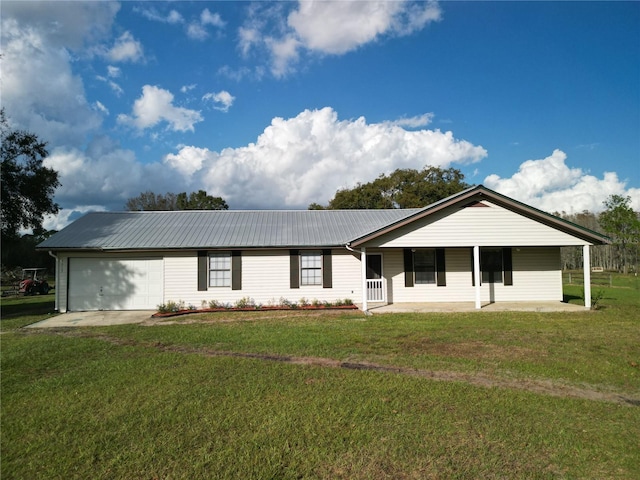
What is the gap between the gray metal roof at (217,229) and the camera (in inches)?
598

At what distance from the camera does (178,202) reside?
49.9m

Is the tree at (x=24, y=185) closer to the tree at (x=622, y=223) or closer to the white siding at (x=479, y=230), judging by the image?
the white siding at (x=479, y=230)

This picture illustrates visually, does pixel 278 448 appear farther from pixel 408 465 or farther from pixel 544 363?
pixel 544 363

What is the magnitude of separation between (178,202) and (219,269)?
37.9m

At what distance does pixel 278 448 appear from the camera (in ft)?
13.4

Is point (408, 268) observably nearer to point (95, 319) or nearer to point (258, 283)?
point (258, 283)

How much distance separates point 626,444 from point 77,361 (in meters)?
8.92

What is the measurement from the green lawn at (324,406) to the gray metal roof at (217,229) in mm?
6027

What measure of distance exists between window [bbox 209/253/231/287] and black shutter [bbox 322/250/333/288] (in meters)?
3.80

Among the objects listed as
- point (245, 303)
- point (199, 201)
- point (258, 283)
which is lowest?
point (245, 303)

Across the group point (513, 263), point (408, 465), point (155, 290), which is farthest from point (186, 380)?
point (513, 263)

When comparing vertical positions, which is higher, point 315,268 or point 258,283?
point 315,268

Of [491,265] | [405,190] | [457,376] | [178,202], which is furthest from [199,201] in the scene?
[457,376]

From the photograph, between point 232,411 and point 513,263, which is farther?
point 513,263
